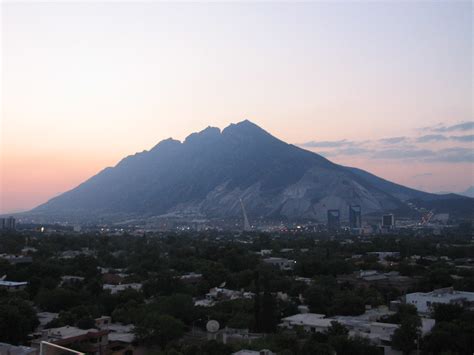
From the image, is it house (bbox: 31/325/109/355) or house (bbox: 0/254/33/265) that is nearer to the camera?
house (bbox: 31/325/109/355)

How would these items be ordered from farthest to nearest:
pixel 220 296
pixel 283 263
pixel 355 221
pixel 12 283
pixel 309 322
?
1. pixel 355 221
2. pixel 283 263
3. pixel 12 283
4. pixel 220 296
5. pixel 309 322

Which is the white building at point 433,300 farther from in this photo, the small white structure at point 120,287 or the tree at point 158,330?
the small white structure at point 120,287

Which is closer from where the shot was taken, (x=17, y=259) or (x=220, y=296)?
(x=220, y=296)

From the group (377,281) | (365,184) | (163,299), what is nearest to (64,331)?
(163,299)

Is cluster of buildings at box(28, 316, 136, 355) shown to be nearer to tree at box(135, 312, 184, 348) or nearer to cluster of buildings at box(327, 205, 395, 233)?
tree at box(135, 312, 184, 348)

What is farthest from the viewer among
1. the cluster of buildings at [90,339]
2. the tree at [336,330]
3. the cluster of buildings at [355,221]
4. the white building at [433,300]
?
the cluster of buildings at [355,221]

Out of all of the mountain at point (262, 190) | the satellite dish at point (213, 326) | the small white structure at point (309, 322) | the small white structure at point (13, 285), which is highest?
the mountain at point (262, 190)

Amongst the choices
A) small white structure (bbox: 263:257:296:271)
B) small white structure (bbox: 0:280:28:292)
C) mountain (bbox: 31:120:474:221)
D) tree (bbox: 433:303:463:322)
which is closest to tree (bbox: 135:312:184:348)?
tree (bbox: 433:303:463:322)

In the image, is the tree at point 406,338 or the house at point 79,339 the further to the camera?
the house at point 79,339

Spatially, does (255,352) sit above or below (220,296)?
above

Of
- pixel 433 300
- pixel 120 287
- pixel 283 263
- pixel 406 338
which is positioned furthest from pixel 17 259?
pixel 406 338

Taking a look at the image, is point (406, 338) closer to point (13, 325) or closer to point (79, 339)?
point (79, 339)

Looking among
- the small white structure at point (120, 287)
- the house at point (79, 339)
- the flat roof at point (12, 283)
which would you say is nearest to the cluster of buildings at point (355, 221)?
the small white structure at point (120, 287)
